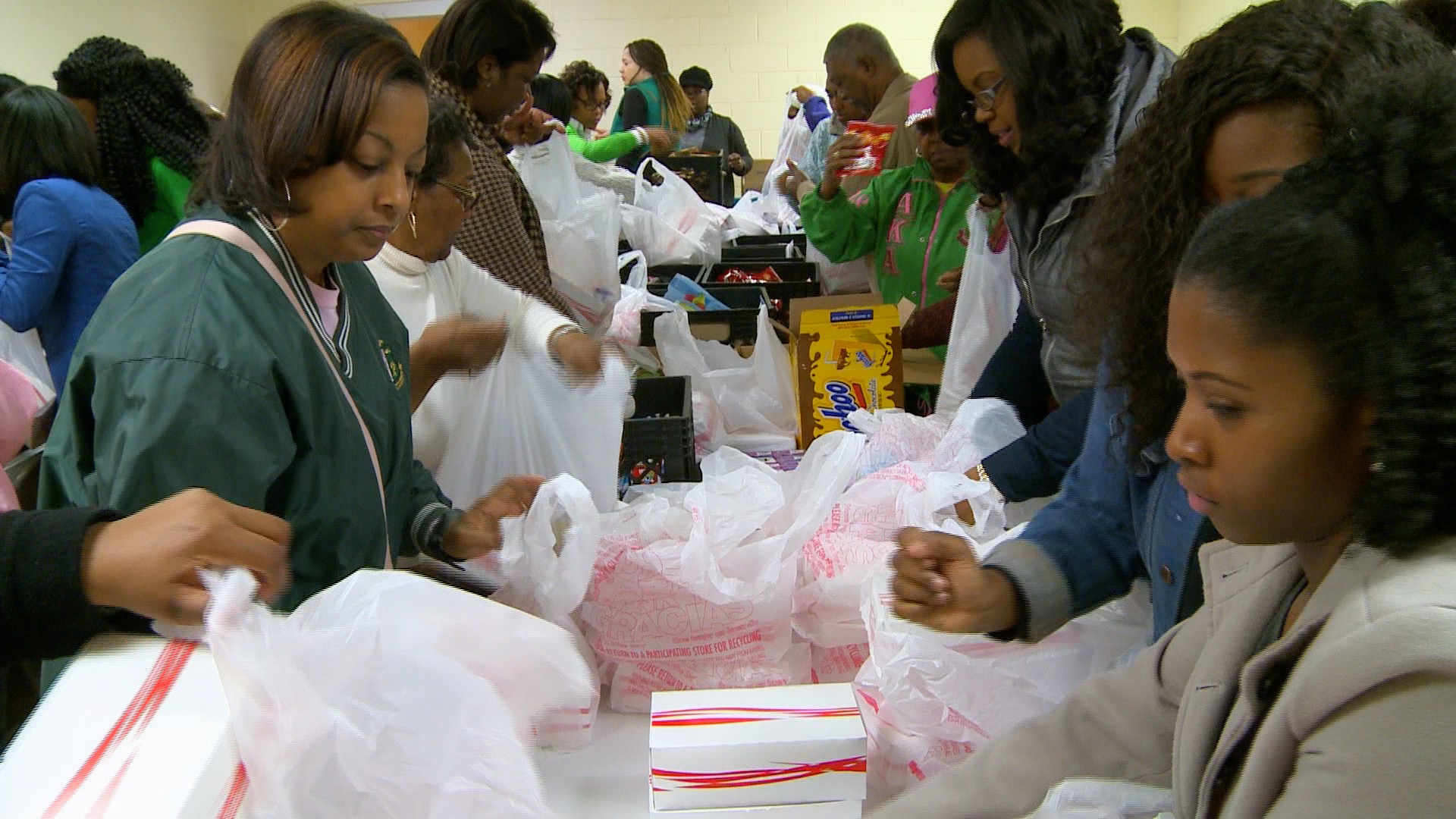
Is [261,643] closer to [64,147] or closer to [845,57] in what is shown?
[64,147]

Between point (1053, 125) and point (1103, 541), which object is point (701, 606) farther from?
point (1053, 125)

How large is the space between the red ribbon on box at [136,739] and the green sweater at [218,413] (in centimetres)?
22

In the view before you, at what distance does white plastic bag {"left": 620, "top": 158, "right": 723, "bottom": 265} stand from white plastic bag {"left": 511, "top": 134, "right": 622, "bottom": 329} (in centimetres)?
68

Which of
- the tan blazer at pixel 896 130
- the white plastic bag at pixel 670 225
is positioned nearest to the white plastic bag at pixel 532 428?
the tan blazer at pixel 896 130

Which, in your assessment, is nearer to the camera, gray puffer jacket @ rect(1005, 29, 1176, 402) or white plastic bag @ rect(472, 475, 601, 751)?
white plastic bag @ rect(472, 475, 601, 751)

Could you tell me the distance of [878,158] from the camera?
279 centimetres

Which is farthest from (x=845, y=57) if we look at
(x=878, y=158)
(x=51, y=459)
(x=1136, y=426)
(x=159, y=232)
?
(x=51, y=459)

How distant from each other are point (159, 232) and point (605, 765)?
2.45 m

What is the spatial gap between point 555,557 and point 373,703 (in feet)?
1.79

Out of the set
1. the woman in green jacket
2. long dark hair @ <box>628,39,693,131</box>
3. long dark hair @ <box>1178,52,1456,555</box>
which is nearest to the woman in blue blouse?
long dark hair @ <box>1178,52,1456,555</box>

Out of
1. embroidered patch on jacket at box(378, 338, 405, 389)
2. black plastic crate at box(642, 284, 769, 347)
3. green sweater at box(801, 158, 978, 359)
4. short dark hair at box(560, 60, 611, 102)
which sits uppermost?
short dark hair at box(560, 60, 611, 102)

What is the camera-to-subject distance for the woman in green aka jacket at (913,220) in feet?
7.63

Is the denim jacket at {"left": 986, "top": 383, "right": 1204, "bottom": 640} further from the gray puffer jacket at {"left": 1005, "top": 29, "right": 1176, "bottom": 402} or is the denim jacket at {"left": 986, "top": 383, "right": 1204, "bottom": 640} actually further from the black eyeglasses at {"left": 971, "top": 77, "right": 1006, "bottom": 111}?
the black eyeglasses at {"left": 971, "top": 77, "right": 1006, "bottom": 111}

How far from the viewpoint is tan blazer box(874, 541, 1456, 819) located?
0.49 metres
